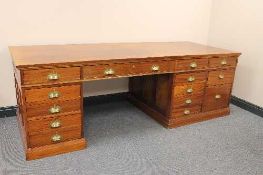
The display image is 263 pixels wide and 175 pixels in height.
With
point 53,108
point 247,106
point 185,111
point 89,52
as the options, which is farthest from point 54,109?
point 247,106

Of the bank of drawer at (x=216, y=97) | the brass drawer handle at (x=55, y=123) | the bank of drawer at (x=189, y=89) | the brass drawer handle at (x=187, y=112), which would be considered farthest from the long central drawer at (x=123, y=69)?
the bank of drawer at (x=216, y=97)

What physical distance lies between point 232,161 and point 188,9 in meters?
1.90

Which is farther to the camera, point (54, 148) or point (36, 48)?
point (36, 48)

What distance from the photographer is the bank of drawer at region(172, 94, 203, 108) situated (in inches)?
102

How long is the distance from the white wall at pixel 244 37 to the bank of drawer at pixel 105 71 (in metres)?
1.60

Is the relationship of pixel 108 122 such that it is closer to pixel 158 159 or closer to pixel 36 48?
pixel 158 159

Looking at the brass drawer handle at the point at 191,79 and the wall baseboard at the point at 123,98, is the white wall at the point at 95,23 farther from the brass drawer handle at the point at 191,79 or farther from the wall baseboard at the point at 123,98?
the brass drawer handle at the point at 191,79

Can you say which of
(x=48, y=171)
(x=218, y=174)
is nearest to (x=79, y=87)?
(x=48, y=171)

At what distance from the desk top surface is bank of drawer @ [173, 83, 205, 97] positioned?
31 cm

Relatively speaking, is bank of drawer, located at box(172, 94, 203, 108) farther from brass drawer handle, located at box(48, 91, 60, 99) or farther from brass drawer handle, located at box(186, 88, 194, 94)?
brass drawer handle, located at box(48, 91, 60, 99)

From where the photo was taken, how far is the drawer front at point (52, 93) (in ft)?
6.24

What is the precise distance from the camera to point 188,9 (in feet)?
10.7

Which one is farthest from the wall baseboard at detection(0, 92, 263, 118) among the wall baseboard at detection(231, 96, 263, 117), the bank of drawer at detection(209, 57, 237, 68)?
the bank of drawer at detection(209, 57, 237, 68)

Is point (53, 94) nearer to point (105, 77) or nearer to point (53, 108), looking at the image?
point (53, 108)
